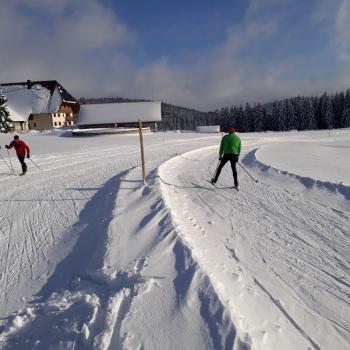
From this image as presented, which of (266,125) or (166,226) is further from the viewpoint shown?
(266,125)

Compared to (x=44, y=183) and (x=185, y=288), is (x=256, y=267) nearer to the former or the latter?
(x=185, y=288)

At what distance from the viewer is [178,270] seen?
14.3 feet

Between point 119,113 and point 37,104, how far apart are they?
657 inches

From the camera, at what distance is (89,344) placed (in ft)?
10.4

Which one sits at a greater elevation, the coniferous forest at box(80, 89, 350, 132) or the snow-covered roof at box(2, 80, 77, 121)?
the snow-covered roof at box(2, 80, 77, 121)

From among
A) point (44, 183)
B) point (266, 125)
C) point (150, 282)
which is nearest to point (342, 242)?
point (150, 282)

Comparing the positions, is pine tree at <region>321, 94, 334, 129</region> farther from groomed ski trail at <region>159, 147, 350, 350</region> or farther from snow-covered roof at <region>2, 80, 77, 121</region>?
groomed ski trail at <region>159, 147, 350, 350</region>

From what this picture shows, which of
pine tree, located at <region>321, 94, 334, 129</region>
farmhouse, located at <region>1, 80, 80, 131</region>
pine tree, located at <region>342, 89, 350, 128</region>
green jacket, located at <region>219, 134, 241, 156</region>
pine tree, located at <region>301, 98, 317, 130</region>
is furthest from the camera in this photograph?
pine tree, located at <region>301, 98, 317, 130</region>

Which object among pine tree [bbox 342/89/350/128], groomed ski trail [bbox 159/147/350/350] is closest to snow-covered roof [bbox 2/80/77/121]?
groomed ski trail [bbox 159/147/350/350]

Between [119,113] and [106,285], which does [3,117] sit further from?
→ [106,285]

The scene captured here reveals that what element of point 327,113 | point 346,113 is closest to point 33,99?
point 327,113

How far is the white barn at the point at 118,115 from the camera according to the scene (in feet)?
204

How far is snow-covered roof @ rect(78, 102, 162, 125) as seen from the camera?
62312 mm

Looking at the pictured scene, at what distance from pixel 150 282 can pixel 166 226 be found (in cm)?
193
